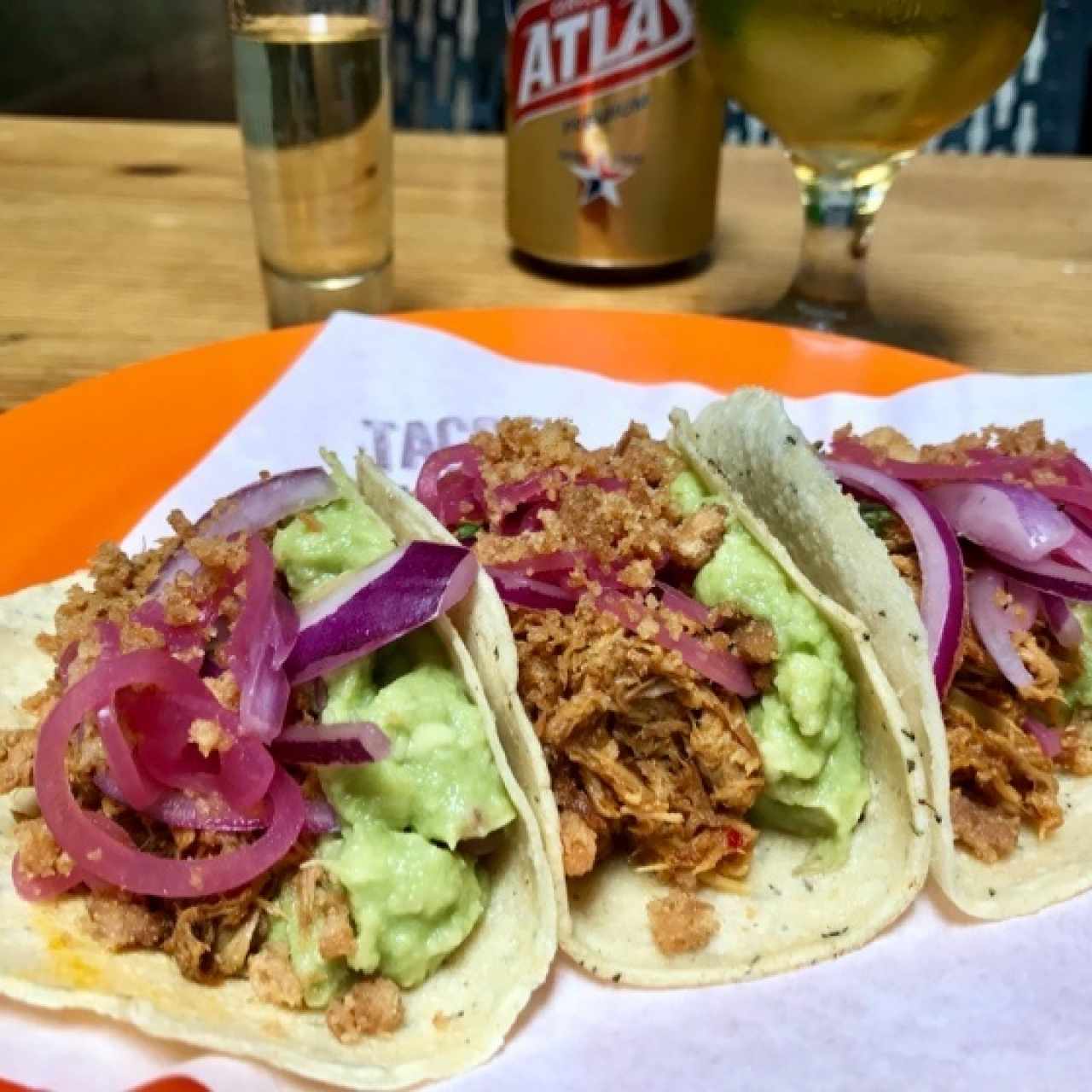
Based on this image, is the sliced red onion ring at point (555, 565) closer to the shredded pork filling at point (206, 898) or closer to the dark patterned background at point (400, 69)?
the shredded pork filling at point (206, 898)

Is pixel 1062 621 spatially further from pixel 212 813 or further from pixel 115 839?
pixel 115 839

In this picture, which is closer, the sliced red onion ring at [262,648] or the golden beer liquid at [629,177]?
the sliced red onion ring at [262,648]

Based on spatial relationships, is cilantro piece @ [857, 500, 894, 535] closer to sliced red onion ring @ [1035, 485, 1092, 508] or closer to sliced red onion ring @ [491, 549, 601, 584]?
sliced red onion ring @ [1035, 485, 1092, 508]

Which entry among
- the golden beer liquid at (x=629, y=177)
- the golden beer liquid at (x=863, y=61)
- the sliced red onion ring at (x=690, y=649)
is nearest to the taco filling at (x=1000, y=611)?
the sliced red onion ring at (x=690, y=649)

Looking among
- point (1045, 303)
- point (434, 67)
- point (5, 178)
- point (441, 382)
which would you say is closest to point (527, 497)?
point (441, 382)

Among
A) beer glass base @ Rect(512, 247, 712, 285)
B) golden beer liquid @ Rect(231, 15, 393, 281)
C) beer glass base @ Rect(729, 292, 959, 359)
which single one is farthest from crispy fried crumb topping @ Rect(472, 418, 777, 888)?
beer glass base @ Rect(512, 247, 712, 285)

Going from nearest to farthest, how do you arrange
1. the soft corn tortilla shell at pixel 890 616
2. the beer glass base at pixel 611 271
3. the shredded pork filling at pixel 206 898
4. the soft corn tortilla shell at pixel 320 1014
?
1. the soft corn tortilla shell at pixel 320 1014
2. the shredded pork filling at pixel 206 898
3. the soft corn tortilla shell at pixel 890 616
4. the beer glass base at pixel 611 271

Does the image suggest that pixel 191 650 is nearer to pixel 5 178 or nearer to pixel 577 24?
→ pixel 577 24

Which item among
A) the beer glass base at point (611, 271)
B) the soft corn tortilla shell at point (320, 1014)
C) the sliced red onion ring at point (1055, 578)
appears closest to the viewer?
the soft corn tortilla shell at point (320, 1014)
